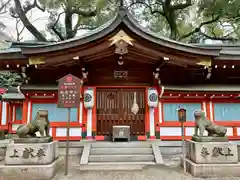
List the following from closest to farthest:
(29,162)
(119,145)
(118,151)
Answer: (29,162) < (118,151) < (119,145)

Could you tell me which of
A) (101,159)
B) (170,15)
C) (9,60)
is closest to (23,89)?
(9,60)

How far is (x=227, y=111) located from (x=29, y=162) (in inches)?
317

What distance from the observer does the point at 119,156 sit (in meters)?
6.57

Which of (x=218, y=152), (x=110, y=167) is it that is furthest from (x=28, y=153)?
(x=218, y=152)

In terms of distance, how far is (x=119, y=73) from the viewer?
335 inches

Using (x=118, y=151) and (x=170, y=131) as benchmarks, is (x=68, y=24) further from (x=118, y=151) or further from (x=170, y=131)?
(x=118, y=151)

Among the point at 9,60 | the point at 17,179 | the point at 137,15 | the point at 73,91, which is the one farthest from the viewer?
the point at 137,15

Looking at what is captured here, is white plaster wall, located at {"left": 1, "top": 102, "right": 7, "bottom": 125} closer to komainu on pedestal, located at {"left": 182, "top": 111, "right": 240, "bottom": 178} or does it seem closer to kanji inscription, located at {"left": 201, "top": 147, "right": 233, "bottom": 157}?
komainu on pedestal, located at {"left": 182, "top": 111, "right": 240, "bottom": 178}

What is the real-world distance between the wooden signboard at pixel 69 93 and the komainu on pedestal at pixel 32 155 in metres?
0.76

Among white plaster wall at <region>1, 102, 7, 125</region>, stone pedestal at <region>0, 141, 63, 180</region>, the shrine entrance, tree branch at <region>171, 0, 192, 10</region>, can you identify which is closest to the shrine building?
the shrine entrance

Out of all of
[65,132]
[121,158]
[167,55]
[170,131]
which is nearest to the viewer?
[121,158]

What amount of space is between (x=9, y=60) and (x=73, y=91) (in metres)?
3.57

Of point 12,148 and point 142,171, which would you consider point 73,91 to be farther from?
point 142,171

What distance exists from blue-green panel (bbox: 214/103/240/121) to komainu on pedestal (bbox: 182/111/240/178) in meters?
3.13
